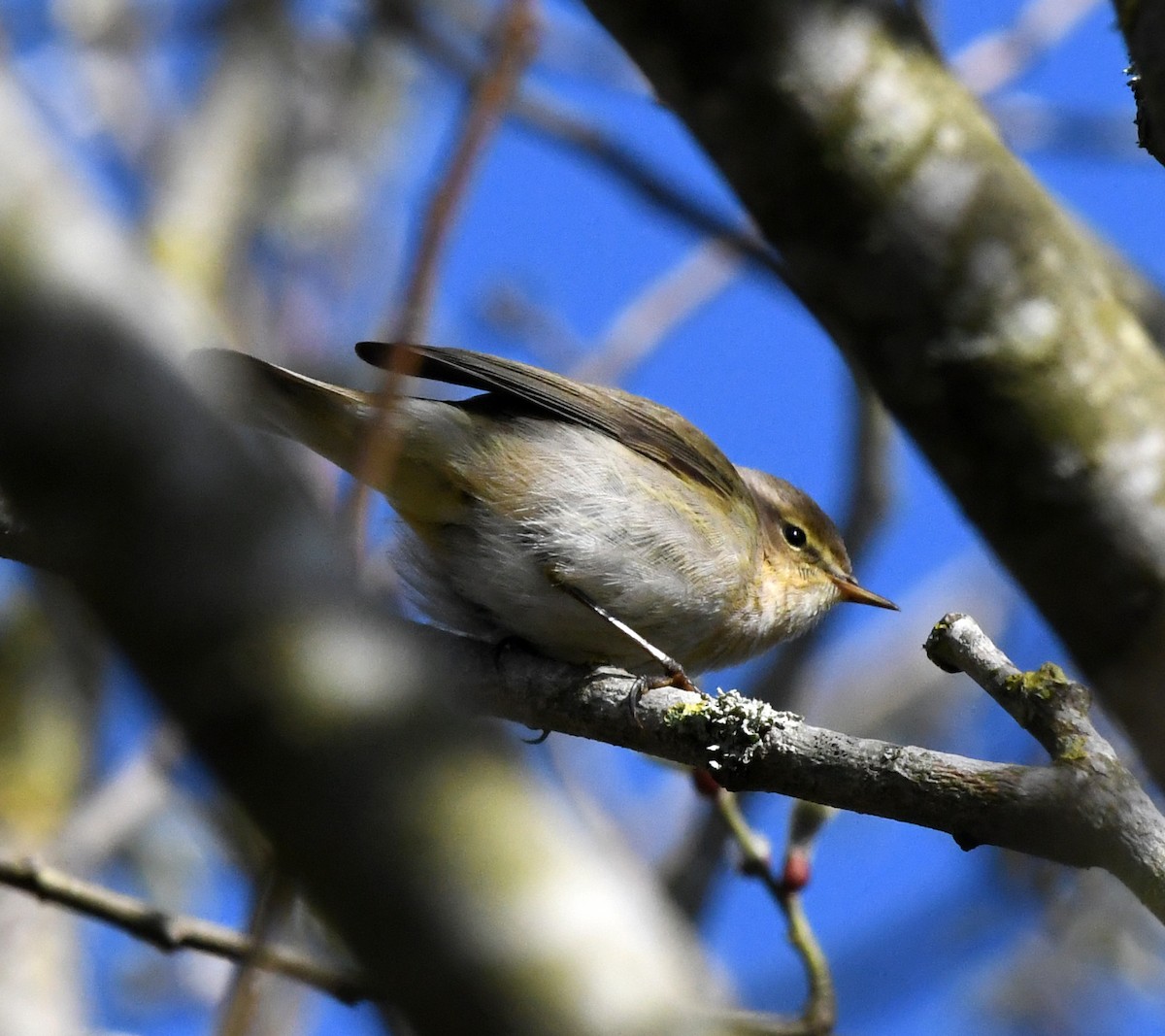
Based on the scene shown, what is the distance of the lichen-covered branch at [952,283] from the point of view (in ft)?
9.98

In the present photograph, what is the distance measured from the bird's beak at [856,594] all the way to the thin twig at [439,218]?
389 centimetres

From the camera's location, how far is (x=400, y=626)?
1.43 meters

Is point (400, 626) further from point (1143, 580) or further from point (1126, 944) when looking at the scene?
point (1126, 944)

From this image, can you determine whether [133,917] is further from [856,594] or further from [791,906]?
[856,594]

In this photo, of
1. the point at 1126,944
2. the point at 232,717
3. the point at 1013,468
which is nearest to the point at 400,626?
the point at 232,717

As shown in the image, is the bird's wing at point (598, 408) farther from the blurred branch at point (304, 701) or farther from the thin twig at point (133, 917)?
the blurred branch at point (304, 701)

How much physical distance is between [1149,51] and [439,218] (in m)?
1.17

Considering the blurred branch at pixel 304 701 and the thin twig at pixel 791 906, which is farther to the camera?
the thin twig at pixel 791 906

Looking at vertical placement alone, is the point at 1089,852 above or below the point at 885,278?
below

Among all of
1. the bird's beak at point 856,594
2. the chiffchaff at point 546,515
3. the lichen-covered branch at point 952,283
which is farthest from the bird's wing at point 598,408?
the lichen-covered branch at point 952,283

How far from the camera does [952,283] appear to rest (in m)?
3.18

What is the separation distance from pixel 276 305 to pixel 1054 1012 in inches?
260

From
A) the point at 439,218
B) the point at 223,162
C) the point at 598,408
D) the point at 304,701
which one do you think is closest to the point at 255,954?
the point at 304,701

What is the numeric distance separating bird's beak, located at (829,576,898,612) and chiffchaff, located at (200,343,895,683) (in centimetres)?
64
